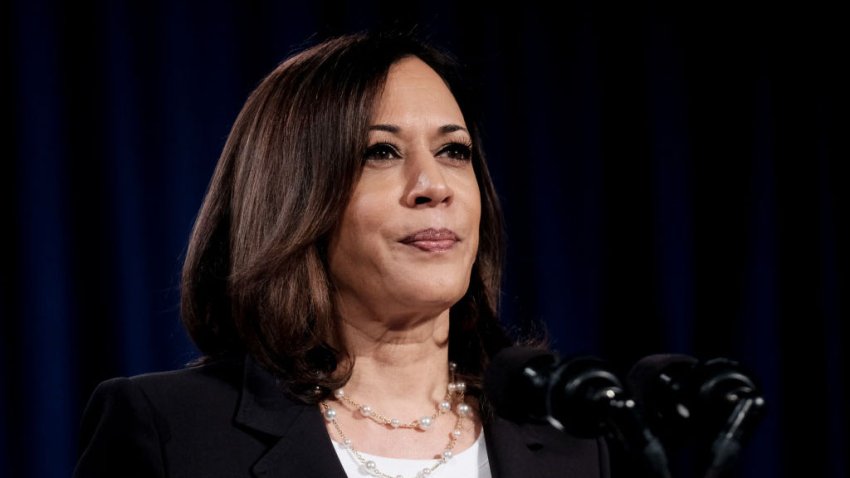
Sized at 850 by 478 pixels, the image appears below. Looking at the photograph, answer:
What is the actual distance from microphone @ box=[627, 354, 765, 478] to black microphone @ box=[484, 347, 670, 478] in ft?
0.21

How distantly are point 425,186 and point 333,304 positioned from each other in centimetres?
26

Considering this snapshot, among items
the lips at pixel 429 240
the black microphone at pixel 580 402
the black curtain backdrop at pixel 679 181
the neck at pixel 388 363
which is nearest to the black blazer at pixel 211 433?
the neck at pixel 388 363

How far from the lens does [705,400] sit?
0.95m

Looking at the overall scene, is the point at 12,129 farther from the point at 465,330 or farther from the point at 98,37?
the point at 465,330

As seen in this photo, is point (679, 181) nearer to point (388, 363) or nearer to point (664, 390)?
point (388, 363)

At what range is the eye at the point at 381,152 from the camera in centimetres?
159

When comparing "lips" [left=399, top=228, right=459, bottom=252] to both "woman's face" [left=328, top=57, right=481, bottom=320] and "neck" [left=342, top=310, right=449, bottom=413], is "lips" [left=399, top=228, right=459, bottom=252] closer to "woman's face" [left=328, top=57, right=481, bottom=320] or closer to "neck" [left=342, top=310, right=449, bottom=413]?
"woman's face" [left=328, top=57, right=481, bottom=320]

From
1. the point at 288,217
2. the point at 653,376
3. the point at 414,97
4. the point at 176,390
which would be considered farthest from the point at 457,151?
the point at 653,376

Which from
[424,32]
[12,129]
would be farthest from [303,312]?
[424,32]

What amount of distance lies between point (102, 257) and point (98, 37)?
49 cm

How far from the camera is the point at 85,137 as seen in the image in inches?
91.0

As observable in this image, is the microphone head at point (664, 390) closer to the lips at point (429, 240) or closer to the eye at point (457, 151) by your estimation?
the lips at point (429, 240)

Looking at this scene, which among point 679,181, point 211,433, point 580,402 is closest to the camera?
point 580,402

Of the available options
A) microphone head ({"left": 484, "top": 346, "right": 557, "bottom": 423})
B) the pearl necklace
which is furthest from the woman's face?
microphone head ({"left": 484, "top": 346, "right": 557, "bottom": 423})
